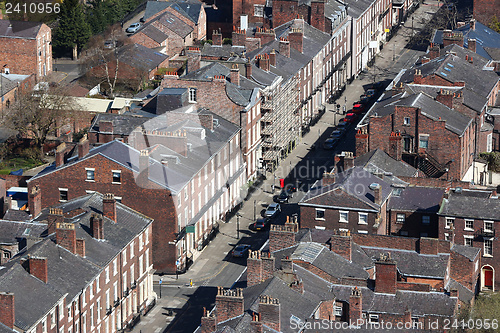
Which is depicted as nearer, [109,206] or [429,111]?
[109,206]

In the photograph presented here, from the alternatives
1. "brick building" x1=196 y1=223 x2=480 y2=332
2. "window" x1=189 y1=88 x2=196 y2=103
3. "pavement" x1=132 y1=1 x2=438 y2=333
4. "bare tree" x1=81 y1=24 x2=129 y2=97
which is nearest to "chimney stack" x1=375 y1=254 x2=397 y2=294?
"brick building" x1=196 y1=223 x2=480 y2=332

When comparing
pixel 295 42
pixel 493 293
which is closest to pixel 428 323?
pixel 493 293

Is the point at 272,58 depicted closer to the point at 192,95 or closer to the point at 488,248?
A: the point at 192,95

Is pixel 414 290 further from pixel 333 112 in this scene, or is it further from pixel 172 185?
pixel 333 112

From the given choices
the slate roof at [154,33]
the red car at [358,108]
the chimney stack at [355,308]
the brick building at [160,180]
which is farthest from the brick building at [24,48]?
the chimney stack at [355,308]

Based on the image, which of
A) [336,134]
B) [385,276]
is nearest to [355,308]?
[385,276]

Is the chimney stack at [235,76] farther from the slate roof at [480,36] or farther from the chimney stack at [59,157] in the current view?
the slate roof at [480,36]
